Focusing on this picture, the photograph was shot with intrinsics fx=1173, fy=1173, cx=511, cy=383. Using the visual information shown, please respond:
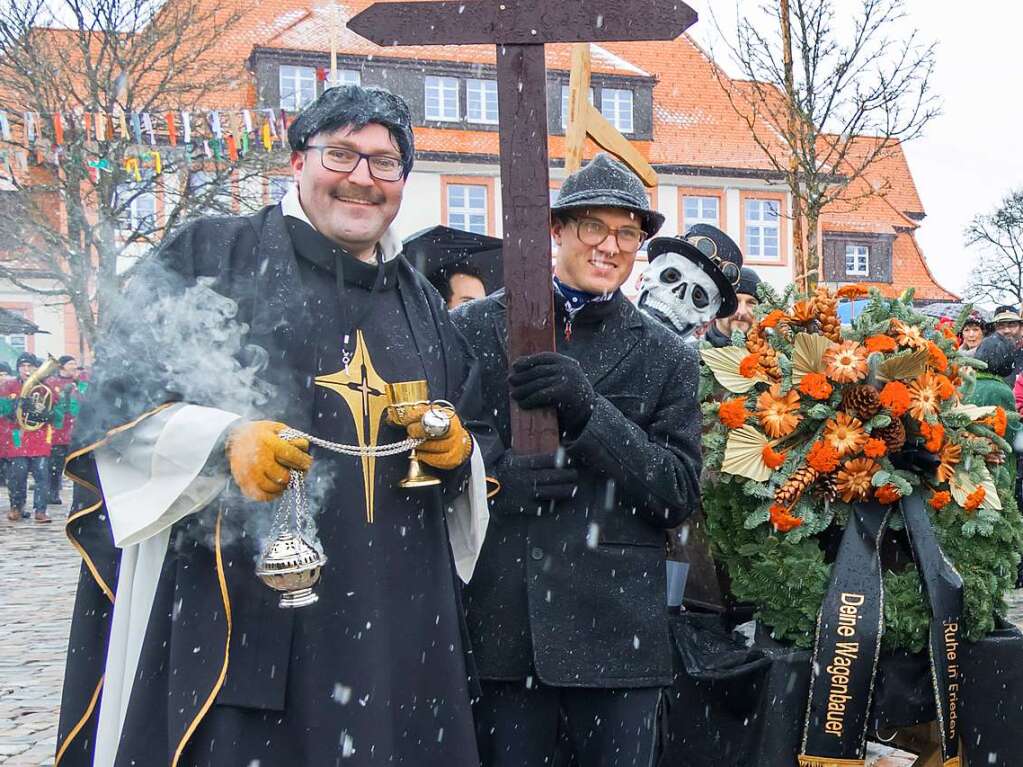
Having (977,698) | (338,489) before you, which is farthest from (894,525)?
(338,489)

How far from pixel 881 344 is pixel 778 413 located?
1.24ft

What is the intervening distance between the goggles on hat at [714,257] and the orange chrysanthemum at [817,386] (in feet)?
3.15

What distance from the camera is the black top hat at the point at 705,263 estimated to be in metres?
Result: 4.48

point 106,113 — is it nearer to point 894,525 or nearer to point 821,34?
point 821,34

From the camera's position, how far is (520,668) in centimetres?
290

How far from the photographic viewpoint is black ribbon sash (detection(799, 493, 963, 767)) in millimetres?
3393

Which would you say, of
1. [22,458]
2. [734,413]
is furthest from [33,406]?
[734,413]

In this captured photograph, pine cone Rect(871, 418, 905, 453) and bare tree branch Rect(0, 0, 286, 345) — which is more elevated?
bare tree branch Rect(0, 0, 286, 345)

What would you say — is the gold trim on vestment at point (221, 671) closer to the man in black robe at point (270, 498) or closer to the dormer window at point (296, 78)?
the man in black robe at point (270, 498)

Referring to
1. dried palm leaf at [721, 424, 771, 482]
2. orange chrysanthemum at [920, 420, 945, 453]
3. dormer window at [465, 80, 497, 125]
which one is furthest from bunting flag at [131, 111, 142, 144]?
orange chrysanthemum at [920, 420, 945, 453]

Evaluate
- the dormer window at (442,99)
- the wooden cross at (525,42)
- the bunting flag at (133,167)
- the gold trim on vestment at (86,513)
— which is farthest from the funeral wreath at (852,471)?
the dormer window at (442,99)

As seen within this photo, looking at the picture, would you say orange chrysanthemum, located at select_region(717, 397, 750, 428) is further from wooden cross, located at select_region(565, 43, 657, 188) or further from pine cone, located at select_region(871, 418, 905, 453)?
wooden cross, located at select_region(565, 43, 657, 188)

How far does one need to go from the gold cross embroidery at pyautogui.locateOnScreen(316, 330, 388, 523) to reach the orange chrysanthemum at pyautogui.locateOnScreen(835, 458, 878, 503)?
1.64 m

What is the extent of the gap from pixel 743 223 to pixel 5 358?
19.5 meters
